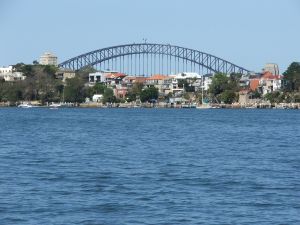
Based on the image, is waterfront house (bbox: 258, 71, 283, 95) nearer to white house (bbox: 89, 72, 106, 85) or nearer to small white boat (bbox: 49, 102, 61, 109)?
white house (bbox: 89, 72, 106, 85)

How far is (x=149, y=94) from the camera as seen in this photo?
155 m

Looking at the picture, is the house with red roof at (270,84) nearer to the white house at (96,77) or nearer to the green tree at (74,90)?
the green tree at (74,90)

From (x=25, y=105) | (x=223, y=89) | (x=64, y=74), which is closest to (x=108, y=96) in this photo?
(x=25, y=105)

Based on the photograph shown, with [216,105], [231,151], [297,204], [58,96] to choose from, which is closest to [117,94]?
[58,96]

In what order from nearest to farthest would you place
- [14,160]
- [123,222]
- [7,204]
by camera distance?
[123,222] → [7,204] → [14,160]

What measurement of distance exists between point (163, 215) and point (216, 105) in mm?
127890

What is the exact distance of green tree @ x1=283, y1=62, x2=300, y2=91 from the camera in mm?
139500

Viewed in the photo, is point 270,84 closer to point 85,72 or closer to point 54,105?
point 54,105

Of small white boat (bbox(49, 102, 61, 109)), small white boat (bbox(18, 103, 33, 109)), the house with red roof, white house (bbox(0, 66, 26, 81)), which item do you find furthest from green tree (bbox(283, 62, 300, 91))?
white house (bbox(0, 66, 26, 81))

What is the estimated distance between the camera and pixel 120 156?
33.7 m

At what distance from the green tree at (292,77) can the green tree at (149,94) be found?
21092mm

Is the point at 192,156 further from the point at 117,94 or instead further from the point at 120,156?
the point at 117,94

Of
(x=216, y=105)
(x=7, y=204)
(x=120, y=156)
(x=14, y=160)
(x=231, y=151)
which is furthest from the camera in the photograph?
(x=216, y=105)

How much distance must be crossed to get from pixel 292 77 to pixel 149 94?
81.2 ft
